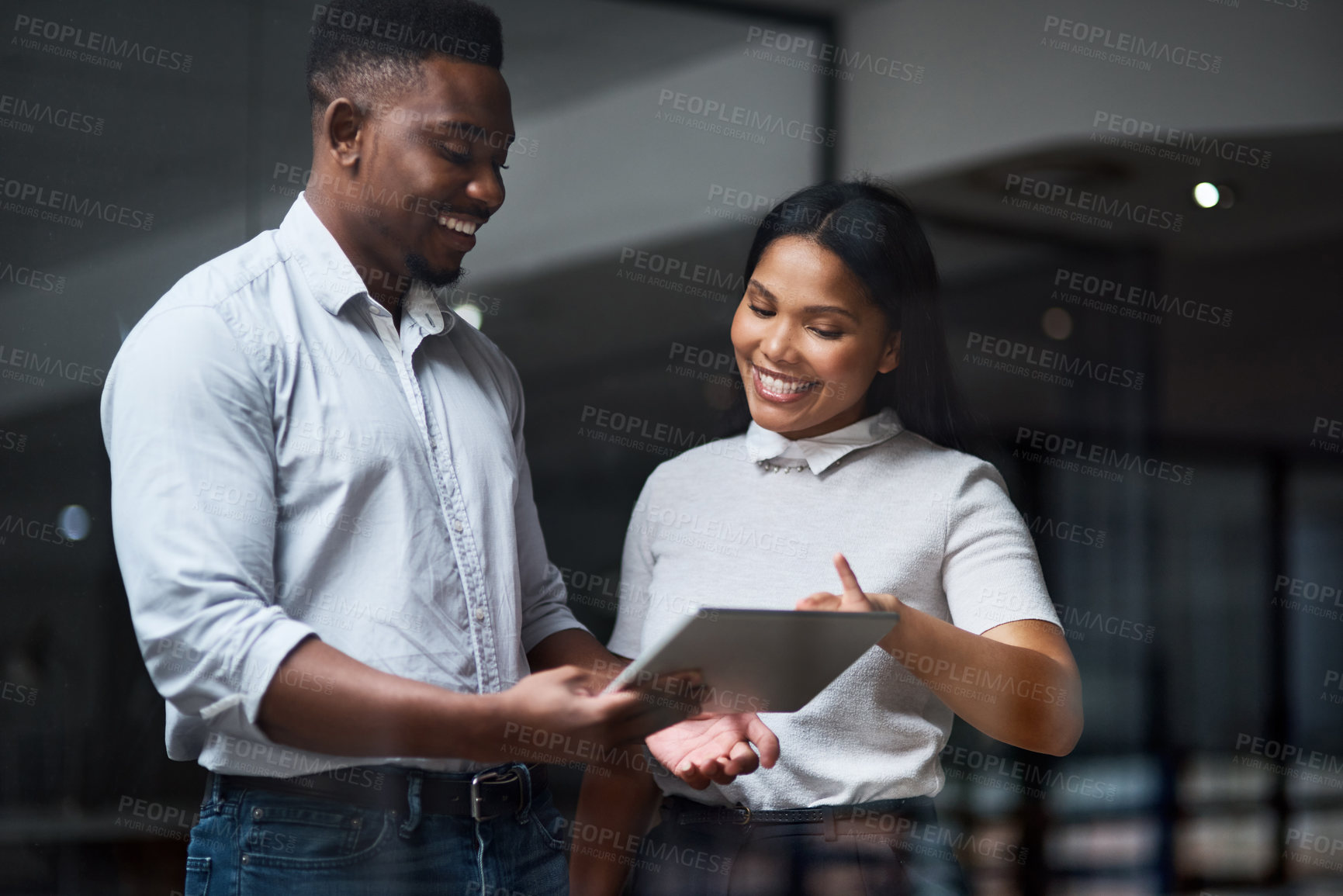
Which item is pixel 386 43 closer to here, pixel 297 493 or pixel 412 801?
pixel 297 493

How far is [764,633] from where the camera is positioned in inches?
54.2

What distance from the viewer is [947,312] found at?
2.34 m

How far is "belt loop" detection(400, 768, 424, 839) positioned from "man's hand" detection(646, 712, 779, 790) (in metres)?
0.34

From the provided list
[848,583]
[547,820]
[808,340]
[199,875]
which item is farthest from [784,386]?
[199,875]

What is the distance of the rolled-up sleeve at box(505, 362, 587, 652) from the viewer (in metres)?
1.89

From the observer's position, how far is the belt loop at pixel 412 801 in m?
1.54

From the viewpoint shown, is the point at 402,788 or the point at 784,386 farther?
the point at 784,386

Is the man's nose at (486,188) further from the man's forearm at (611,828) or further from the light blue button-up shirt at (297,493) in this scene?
the man's forearm at (611,828)

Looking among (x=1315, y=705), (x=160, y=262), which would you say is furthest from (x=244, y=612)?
(x=1315, y=705)

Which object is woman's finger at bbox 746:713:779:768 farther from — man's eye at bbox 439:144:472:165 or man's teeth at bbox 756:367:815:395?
man's eye at bbox 439:144:472:165

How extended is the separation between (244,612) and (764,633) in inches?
24.1

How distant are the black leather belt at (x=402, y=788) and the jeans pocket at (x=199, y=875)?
81 mm

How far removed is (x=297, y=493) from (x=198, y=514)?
0.15 metres

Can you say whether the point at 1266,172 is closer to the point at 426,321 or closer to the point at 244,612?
the point at 426,321
